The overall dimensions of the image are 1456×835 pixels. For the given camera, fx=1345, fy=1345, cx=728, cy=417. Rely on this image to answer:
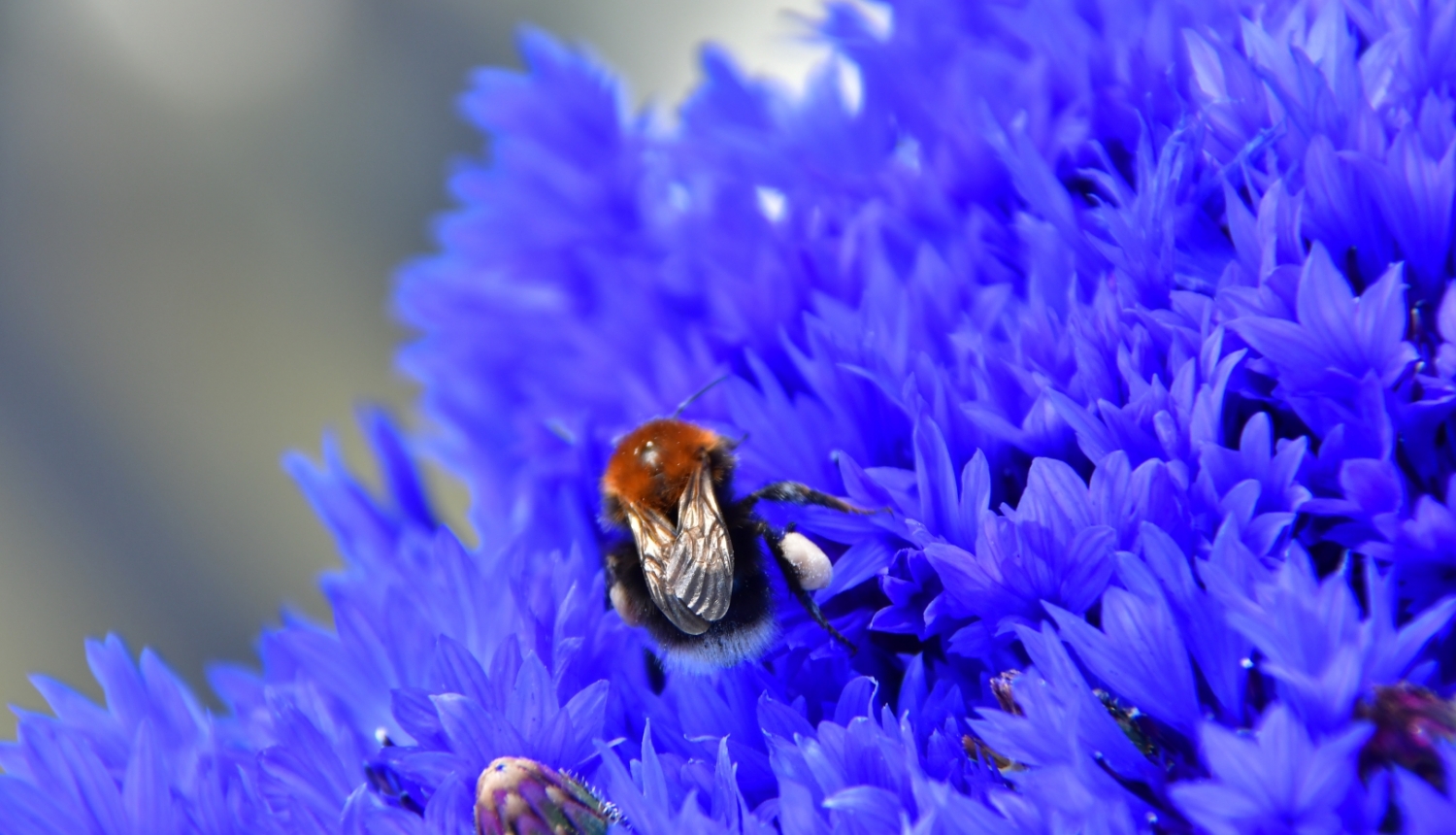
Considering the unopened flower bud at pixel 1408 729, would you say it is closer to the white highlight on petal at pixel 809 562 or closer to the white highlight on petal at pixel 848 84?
the white highlight on petal at pixel 809 562

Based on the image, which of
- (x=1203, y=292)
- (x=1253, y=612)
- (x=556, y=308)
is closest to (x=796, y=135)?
(x=556, y=308)

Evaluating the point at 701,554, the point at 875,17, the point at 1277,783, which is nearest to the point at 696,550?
the point at 701,554

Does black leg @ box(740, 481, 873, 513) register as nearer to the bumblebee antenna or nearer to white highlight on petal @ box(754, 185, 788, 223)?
the bumblebee antenna

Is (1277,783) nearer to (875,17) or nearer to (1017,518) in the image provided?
(1017,518)

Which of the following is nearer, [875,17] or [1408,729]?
[1408,729]

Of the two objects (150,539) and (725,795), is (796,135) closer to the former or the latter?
(725,795)

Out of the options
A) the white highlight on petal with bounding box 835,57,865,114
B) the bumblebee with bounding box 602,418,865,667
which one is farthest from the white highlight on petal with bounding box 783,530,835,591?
the white highlight on petal with bounding box 835,57,865,114

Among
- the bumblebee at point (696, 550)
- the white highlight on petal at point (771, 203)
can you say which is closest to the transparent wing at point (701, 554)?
the bumblebee at point (696, 550)
